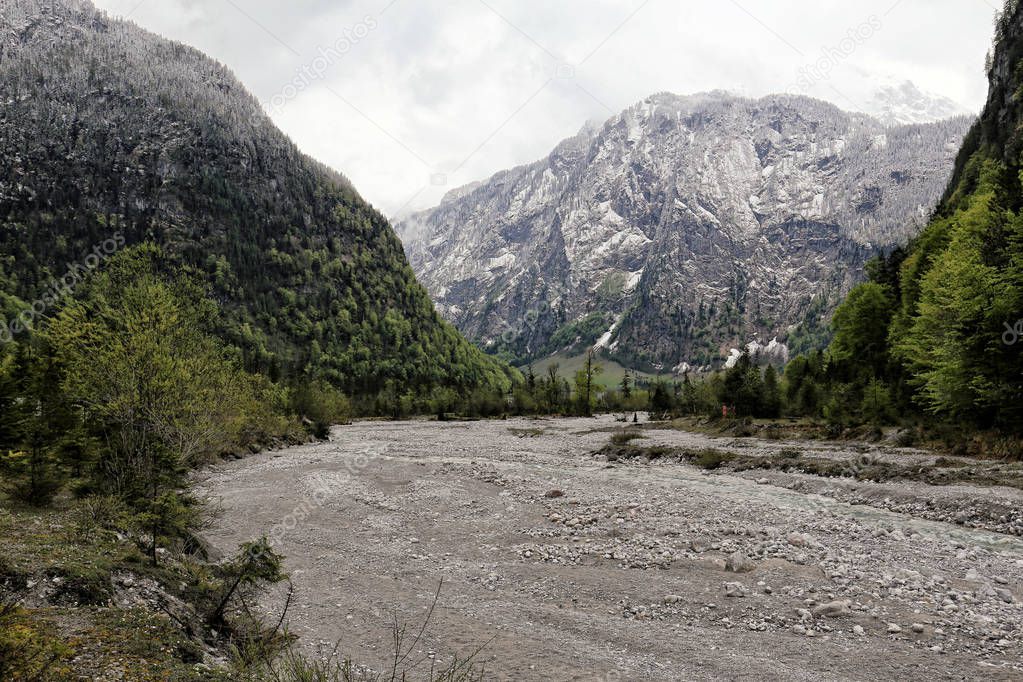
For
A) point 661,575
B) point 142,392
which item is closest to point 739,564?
point 661,575

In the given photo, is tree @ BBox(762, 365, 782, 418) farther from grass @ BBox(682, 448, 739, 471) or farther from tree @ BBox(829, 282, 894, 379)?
grass @ BBox(682, 448, 739, 471)

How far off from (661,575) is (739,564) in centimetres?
232

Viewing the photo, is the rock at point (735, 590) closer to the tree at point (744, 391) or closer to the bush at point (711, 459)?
the bush at point (711, 459)

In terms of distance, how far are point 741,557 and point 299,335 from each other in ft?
614

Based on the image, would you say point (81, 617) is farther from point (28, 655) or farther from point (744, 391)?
point (744, 391)

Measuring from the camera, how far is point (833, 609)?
1236 centimetres

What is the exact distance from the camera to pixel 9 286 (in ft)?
470

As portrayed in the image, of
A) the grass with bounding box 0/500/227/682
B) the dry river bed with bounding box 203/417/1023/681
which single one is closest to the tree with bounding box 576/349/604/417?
the dry river bed with bounding box 203/417/1023/681

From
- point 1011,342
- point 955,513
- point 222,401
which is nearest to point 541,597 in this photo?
point 955,513

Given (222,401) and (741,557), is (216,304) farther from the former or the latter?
(741,557)

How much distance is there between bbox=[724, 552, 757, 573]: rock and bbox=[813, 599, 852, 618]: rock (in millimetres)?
2723

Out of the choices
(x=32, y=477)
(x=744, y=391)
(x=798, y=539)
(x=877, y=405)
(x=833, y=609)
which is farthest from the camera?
(x=744, y=391)

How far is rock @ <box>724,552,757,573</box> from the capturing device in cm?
1528

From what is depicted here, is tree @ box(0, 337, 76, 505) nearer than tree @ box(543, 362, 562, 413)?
Yes
